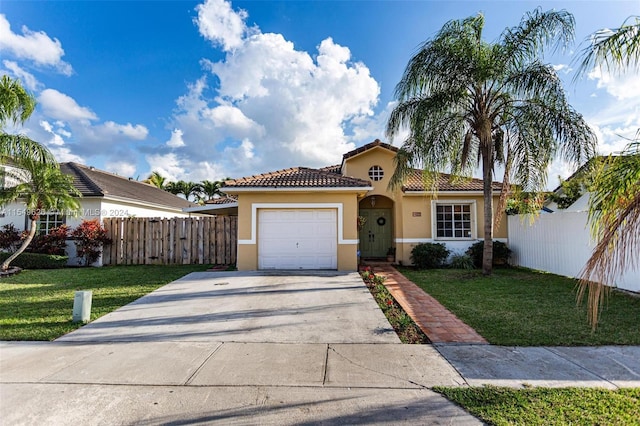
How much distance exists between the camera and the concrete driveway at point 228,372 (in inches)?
126

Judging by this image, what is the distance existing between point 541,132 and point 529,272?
216 inches

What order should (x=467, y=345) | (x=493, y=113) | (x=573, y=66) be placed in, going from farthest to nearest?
(x=493, y=113) < (x=467, y=345) < (x=573, y=66)

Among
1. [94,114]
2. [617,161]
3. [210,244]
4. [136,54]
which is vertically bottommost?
[210,244]

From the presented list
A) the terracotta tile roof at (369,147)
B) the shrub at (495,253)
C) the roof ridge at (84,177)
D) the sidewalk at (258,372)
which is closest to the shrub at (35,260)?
the roof ridge at (84,177)

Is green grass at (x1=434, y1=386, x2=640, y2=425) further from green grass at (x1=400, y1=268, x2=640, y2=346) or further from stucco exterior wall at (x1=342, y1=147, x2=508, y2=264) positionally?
stucco exterior wall at (x1=342, y1=147, x2=508, y2=264)

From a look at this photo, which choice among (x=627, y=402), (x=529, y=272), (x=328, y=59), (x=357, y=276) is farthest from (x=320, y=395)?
(x=328, y=59)

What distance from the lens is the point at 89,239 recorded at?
13.6m

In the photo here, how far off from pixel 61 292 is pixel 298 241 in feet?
24.1

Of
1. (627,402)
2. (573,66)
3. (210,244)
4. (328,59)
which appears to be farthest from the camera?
(210,244)

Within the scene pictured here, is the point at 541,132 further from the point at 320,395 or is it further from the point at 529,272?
the point at 320,395


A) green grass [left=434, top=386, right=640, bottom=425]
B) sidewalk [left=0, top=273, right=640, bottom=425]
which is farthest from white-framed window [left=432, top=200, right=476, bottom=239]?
green grass [left=434, top=386, right=640, bottom=425]

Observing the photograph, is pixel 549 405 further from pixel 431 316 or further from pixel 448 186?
pixel 448 186

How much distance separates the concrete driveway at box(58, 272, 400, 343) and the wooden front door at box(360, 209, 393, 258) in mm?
6523

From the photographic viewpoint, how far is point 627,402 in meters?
3.34
